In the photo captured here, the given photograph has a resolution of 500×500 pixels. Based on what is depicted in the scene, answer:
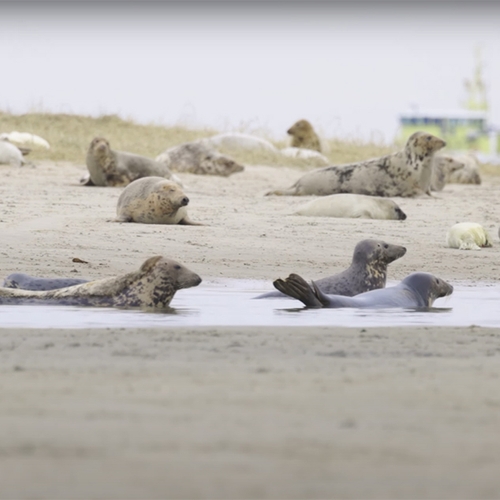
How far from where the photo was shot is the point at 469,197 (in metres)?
14.8

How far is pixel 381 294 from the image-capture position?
249 inches

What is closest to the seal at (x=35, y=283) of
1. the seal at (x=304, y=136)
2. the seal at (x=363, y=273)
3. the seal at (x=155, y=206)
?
the seal at (x=363, y=273)

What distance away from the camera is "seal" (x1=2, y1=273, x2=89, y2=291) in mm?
6508

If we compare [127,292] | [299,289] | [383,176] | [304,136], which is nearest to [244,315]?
[299,289]

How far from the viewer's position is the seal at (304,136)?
21.5m

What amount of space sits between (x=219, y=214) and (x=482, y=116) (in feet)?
201

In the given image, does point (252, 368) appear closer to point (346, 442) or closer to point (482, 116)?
point (346, 442)

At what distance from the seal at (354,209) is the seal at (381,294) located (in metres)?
4.53

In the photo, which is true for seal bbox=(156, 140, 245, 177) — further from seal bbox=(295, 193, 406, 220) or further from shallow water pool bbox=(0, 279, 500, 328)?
shallow water pool bbox=(0, 279, 500, 328)

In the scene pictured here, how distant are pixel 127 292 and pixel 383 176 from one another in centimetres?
830

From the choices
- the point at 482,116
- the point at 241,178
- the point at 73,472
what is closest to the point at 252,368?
the point at 73,472

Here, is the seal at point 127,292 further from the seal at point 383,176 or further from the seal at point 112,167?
the seal at point 383,176

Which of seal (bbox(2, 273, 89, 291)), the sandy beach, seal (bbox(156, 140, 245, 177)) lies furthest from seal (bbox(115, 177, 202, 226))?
seal (bbox(156, 140, 245, 177))

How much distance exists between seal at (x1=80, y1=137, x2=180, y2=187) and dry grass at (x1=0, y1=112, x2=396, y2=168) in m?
3.61
